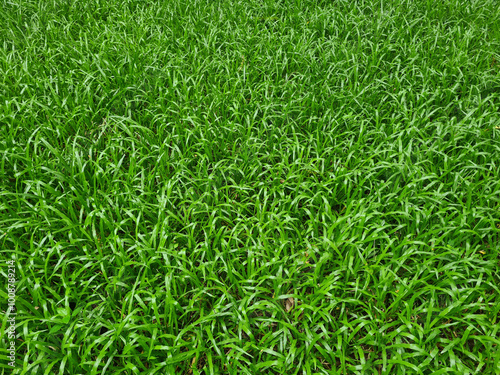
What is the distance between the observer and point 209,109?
296cm

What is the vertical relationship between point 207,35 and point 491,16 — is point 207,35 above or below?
below

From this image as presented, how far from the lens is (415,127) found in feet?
9.11

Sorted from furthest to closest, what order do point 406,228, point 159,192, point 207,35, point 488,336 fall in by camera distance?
point 207,35, point 159,192, point 406,228, point 488,336

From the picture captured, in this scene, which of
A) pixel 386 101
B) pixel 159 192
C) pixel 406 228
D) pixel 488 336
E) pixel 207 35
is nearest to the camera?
pixel 488 336

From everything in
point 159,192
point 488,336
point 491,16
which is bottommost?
point 159,192

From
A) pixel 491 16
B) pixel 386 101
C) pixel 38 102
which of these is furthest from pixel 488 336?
pixel 491 16

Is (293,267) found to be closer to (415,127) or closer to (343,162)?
(343,162)

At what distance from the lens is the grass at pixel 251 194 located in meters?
1.93

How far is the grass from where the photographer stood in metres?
1.93

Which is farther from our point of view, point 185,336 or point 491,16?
point 491,16

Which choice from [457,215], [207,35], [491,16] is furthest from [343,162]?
[491,16]

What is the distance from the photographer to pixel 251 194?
2.65m

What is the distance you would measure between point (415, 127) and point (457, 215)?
2.27 ft

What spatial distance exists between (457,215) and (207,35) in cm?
273
